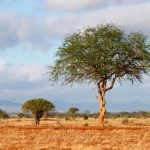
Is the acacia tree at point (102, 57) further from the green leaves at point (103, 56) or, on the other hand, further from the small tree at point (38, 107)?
the small tree at point (38, 107)

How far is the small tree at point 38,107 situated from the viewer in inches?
2532

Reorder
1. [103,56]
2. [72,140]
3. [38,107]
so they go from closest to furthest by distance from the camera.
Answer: [72,140]
[103,56]
[38,107]

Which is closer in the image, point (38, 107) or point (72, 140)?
point (72, 140)

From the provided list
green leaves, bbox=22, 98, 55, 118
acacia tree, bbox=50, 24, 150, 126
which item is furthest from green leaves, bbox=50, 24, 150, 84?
green leaves, bbox=22, 98, 55, 118

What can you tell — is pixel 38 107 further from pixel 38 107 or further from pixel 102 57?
pixel 102 57

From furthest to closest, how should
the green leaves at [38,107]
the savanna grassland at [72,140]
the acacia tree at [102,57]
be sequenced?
1. the green leaves at [38,107]
2. the acacia tree at [102,57]
3. the savanna grassland at [72,140]

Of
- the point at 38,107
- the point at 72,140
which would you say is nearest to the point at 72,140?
the point at 72,140

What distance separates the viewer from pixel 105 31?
4669 centimetres

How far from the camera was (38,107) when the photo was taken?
64.3 metres

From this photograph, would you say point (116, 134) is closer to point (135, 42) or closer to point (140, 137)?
point (140, 137)

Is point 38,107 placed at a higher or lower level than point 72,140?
higher

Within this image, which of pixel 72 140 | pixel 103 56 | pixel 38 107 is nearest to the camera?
pixel 72 140

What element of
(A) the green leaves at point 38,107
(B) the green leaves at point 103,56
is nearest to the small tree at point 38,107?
(A) the green leaves at point 38,107

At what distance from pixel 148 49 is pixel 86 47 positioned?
5.81m
